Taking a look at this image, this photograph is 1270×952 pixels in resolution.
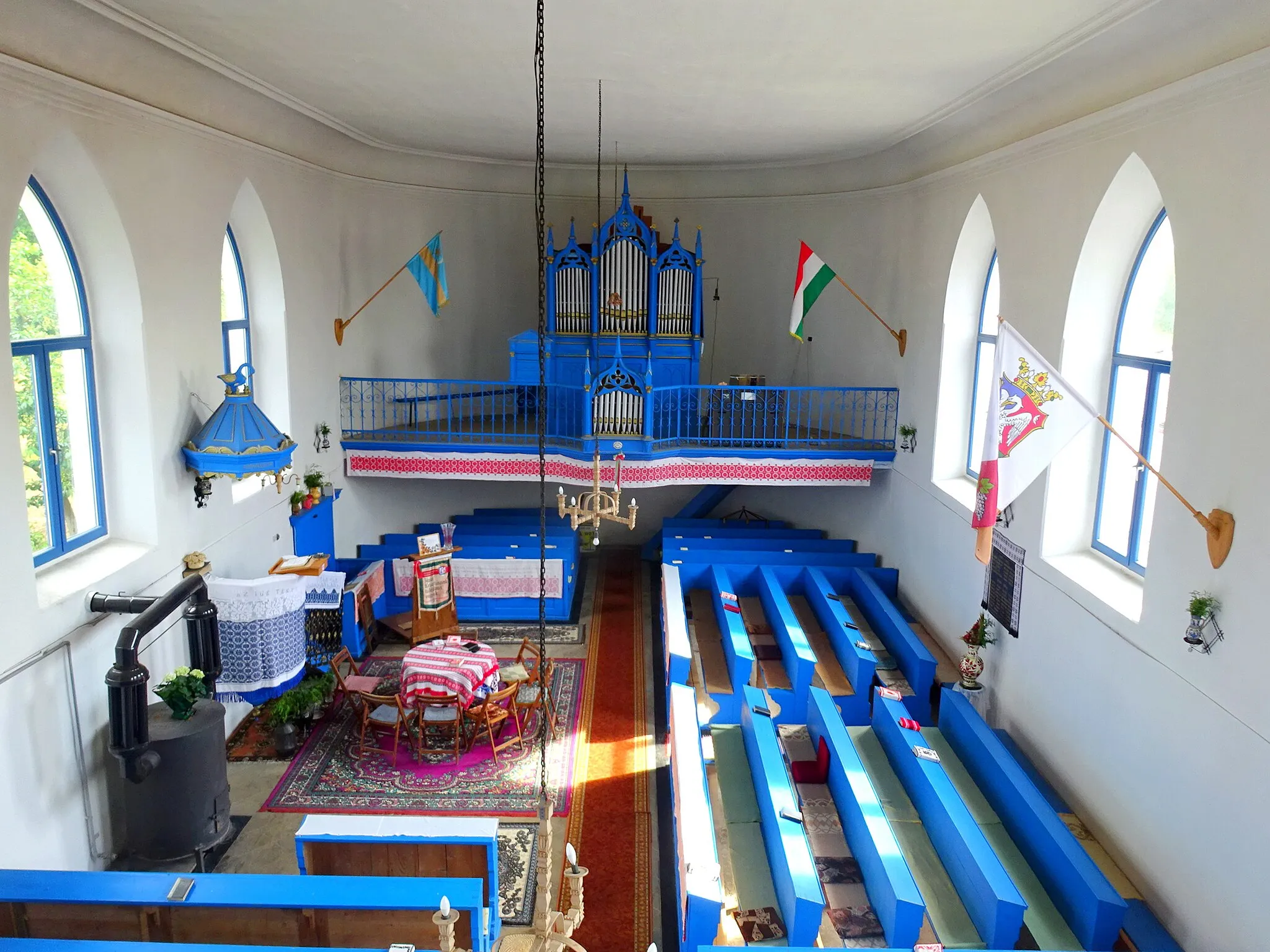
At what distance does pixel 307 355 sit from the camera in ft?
39.2

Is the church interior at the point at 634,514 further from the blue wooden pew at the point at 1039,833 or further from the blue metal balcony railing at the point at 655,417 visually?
the blue metal balcony railing at the point at 655,417

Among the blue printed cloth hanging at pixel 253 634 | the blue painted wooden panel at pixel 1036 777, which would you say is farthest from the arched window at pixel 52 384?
the blue painted wooden panel at pixel 1036 777

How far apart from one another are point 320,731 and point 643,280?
7615 millimetres

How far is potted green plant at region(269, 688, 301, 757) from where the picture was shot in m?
9.51

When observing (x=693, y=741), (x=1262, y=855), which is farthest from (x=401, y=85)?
(x=1262, y=855)

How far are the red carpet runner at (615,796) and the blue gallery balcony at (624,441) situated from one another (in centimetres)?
239

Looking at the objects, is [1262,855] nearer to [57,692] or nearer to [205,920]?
[205,920]

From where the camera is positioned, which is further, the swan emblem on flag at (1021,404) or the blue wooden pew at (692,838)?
the swan emblem on flag at (1021,404)

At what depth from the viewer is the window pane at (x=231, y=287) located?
10500mm

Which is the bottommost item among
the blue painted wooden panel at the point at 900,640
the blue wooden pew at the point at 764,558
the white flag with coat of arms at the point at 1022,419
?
the blue painted wooden panel at the point at 900,640

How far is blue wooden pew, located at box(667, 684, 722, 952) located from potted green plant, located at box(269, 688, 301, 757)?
392 cm

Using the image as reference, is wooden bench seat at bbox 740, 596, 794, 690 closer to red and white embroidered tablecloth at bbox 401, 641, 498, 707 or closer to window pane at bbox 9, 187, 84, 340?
red and white embroidered tablecloth at bbox 401, 641, 498, 707

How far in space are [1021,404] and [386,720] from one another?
696 cm

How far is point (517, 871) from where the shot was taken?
25.7 feet
